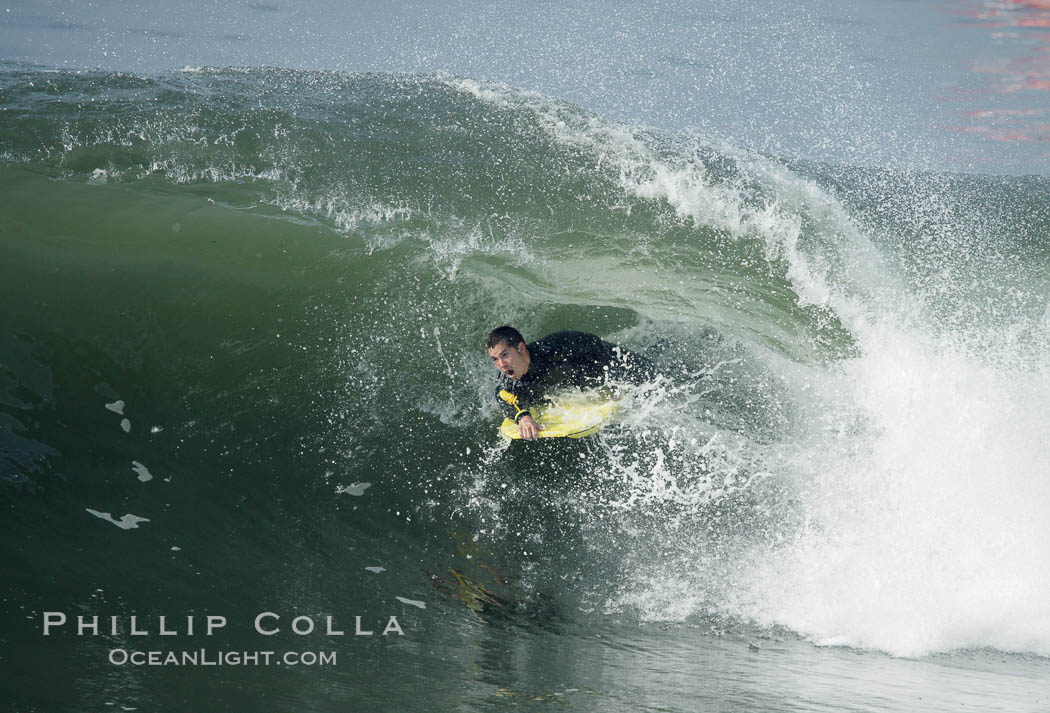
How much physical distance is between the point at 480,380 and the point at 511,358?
1349 millimetres

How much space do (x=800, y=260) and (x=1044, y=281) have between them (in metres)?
4.89

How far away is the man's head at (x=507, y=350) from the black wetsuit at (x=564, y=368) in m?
0.14

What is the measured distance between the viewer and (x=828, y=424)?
19.0 feet

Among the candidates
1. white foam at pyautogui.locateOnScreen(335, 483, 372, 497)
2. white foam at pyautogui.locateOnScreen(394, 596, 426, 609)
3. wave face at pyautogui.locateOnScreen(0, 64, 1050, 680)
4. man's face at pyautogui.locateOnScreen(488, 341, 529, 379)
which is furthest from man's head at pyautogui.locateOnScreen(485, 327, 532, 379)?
white foam at pyautogui.locateOnScreen(394, 596, 426, 609)

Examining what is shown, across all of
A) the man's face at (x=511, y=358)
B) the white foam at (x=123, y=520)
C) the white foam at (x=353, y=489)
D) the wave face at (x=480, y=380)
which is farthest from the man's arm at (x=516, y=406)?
the white foam at (x=123, y=520)

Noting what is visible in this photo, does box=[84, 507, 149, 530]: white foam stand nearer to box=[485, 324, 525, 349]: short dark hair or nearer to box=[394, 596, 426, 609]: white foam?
box=[394, 596, 426, 609]: white foam

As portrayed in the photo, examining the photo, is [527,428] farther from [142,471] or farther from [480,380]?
[142,471]

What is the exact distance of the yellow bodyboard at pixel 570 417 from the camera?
4.84m

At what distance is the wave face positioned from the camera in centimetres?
414

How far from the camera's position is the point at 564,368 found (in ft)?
16.1

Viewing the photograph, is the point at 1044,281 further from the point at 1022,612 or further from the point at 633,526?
the point at 633,526

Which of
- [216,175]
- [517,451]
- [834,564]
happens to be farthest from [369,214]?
[834,564]

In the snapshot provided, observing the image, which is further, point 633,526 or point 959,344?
point 959,344

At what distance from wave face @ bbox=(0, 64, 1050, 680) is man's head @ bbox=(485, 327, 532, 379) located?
31.7 inches
